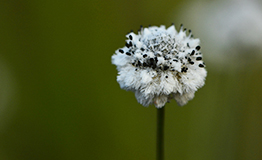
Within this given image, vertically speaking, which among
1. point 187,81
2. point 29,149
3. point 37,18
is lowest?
point 29,149

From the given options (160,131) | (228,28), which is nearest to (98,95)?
(160,131)

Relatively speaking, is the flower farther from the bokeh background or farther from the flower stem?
the bokeh background

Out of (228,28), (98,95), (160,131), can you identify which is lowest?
(160,131)

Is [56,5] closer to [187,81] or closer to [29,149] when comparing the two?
[29,149]

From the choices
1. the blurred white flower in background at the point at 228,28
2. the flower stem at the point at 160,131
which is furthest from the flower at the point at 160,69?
the blurred white flower in background at the point at 228,28

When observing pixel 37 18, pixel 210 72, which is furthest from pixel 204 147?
A: pixel 37 18

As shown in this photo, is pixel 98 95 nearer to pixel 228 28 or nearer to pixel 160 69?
pixel 160 69

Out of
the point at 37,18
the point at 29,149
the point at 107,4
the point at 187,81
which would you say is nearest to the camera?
the point at 187,81
